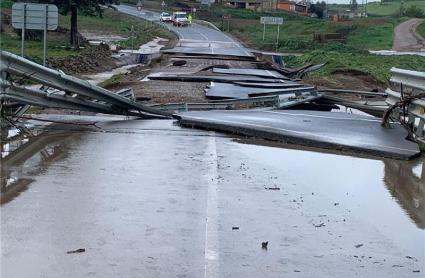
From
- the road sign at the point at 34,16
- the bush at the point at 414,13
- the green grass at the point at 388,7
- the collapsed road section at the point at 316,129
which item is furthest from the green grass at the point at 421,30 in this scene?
the collapsed road section at the point at 316,129

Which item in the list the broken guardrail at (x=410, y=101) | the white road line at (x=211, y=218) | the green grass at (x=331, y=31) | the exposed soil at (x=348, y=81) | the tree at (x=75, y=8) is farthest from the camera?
the green grass at (x=331, y=31)

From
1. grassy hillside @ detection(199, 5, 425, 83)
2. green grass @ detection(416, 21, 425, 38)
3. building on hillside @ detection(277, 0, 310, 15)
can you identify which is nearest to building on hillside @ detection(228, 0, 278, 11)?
building on hillside @ detection(277, 0, 310, 15)

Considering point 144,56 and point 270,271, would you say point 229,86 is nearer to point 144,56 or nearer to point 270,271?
point 270,271

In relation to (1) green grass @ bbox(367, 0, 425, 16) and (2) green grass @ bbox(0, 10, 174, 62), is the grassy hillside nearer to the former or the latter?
(2) green grass @ bbox(0, 10, 174, 62)

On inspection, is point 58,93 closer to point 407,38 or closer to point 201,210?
point 201,210

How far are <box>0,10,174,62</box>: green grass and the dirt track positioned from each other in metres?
23.7

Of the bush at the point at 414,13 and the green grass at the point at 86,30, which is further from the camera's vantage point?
the bush at the point at 414,13

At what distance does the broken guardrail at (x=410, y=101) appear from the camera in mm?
11086

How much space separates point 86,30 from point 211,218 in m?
70.4

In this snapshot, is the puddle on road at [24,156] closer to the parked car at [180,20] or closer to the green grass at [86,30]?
the green grass at [86,30]

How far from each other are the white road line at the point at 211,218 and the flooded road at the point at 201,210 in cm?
2

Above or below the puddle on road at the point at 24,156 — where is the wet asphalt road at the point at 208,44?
above

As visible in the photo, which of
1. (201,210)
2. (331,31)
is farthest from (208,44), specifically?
(201,210)

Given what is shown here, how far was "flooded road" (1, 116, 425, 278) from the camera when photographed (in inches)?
207
